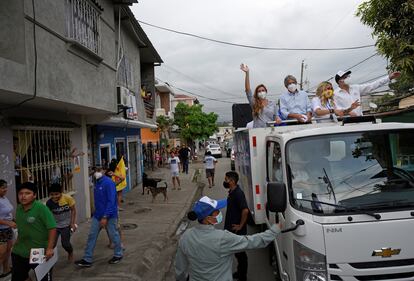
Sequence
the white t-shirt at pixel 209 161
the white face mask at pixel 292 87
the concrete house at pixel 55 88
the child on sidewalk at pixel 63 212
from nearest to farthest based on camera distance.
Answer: the concrete house at pixel 55 88 < the child on sidewalk at pixel 63 212 < the white face mask at pixel 292 87 < the white t-shirt at pixel 209 161

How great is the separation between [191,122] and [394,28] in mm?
36532

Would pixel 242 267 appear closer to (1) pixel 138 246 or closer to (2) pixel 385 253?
(2) pixel 385 253

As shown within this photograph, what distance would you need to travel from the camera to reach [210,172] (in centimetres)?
1767

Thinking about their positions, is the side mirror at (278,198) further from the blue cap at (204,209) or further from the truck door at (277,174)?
the blue cap at (204,209)

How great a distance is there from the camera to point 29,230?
13.9ft

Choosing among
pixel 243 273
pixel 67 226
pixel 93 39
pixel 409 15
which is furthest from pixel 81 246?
pixel 409 15

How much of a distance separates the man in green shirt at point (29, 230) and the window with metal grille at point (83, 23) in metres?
3.82

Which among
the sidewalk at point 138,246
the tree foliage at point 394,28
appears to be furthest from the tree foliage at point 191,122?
the tree foliage at point 394,28

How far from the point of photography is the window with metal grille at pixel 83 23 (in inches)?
296

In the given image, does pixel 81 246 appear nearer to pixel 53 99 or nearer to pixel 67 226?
pixel 67 226

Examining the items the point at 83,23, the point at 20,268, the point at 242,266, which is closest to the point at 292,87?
the point at 242,266

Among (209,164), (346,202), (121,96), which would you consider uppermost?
(121,96)

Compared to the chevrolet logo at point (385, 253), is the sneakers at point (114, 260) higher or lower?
lower

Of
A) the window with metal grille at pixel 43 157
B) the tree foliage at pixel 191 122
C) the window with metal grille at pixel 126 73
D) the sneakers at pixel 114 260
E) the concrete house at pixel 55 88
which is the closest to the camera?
the concrete house at pixel 55 88
